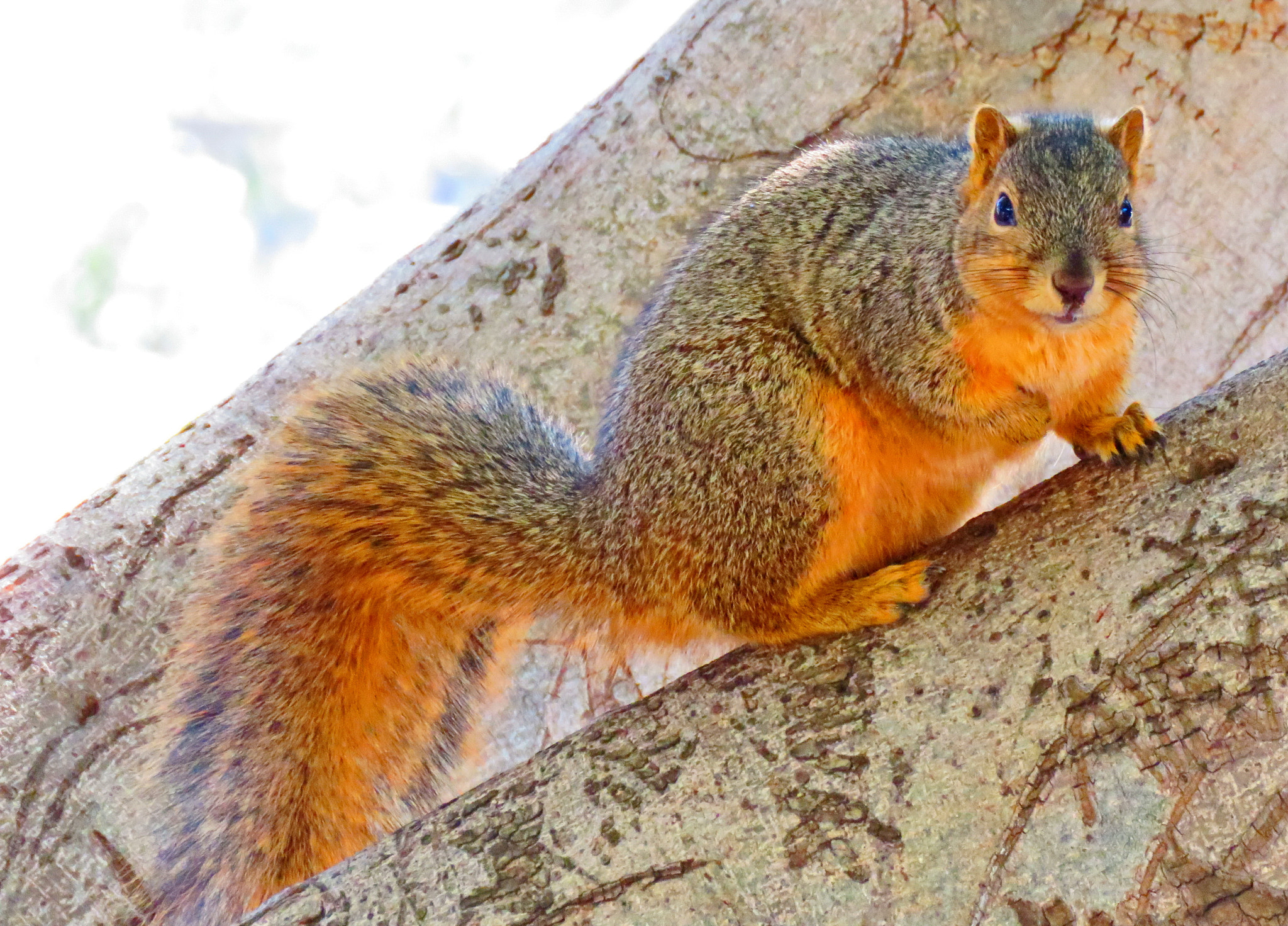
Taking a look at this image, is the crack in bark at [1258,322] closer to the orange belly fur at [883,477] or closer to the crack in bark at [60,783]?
the orange belly fur at [883,477]

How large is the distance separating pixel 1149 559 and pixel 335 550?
1.17 meters

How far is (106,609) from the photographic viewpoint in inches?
74.8

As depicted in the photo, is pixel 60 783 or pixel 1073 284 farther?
pixel 60 783

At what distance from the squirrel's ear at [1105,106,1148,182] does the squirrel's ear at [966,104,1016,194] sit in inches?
6.5

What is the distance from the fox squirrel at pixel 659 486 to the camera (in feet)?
5.41

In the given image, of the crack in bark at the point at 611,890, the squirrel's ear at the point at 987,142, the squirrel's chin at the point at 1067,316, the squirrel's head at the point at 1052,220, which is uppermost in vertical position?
the squirrel's ear at the point at 987,142

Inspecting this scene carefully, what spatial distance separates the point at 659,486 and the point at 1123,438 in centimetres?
65

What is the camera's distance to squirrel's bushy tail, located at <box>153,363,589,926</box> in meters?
1.66

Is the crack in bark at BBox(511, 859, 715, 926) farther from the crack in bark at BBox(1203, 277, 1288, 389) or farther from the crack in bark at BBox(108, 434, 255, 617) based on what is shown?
the crack in bark at BBox(1203, 277, 1288, 389)

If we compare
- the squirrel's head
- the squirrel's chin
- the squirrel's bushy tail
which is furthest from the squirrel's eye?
the squirrel's bushy tail

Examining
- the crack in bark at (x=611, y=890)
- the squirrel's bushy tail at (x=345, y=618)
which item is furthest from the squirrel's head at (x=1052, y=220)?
the crack in bark at (x=611, y=890)

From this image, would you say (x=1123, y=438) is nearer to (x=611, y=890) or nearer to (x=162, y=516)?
(x=611, y=890)

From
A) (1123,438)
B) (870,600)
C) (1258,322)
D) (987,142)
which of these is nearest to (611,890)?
(870,600)

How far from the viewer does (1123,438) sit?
1.43 metres
